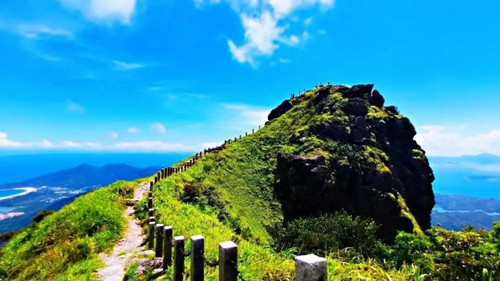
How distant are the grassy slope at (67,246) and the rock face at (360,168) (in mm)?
33178

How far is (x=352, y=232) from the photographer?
73.7 feet

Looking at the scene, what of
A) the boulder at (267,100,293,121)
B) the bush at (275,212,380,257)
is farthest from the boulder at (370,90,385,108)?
the bush at (275,212,380,257)

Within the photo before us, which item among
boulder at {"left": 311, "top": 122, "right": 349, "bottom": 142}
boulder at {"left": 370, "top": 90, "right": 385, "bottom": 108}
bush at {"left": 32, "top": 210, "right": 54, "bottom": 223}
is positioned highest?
boulder at {"left": 370, "top": 90, "right": 385, "bottom": 108}

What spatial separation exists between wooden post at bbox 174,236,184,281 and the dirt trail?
11.6ft

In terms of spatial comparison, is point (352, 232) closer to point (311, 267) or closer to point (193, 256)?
point (193, 256)

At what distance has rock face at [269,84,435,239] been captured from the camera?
5150cm

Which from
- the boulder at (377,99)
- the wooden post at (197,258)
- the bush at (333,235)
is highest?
the boulder at (377,99)

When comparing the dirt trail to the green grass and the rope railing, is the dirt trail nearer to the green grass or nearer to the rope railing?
the rope railing

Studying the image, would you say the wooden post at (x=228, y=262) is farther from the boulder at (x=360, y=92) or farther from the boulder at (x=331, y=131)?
the boulder at (x=360, y=92)

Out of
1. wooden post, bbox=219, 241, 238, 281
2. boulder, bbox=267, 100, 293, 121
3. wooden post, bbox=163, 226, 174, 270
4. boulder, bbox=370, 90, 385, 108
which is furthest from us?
boulder, bbox=267, 100, 293, 121

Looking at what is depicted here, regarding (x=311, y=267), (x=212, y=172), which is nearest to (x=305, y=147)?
(x=212, y=172)

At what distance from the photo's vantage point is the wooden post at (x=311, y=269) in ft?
13.2

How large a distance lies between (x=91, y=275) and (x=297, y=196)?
41660mm

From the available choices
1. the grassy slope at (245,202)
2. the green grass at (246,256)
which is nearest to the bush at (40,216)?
the grassy slope at (245,202)
